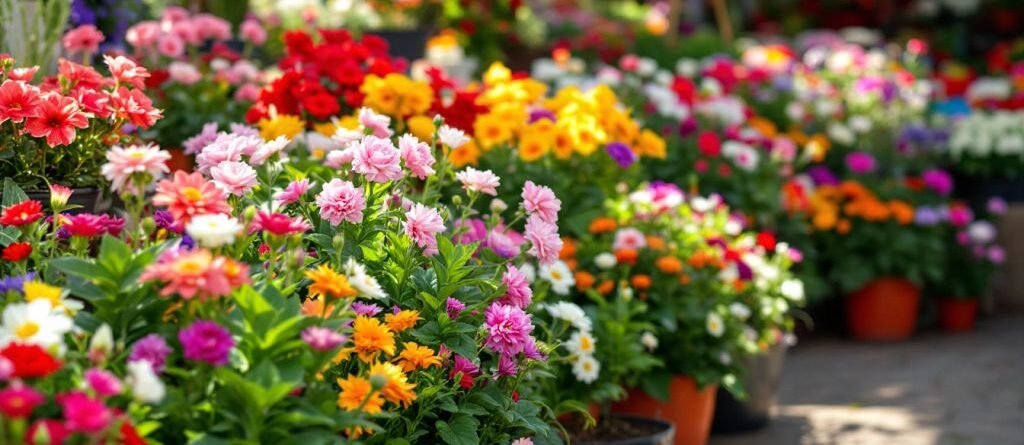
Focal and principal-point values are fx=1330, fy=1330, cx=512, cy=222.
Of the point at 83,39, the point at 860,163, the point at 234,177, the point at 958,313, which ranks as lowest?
the point at 234,177

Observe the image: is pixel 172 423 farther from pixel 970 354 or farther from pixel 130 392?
pixel 970 354

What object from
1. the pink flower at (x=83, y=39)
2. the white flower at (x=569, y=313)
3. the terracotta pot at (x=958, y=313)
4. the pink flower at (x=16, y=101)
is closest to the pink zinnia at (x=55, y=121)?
the pink flower at (x=16, y=101)

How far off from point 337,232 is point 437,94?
1344 mm

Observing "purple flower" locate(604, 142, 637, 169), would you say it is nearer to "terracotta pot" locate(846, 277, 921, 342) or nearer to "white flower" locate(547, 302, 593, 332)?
"white flower" locate(547, 302, 593, 332)

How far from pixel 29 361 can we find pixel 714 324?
2.56 m

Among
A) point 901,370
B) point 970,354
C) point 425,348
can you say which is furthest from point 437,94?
point 970,354

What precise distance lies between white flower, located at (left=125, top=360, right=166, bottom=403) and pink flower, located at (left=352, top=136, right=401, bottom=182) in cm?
73

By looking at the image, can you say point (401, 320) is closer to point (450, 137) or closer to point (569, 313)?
point (450, 137)

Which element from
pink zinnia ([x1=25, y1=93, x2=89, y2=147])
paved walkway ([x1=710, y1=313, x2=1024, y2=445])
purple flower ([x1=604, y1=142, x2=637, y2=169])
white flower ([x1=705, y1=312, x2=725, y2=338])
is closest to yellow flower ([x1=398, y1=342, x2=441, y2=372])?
pink zinnia ([x1=25, y1=93, x2=89, y2=147])

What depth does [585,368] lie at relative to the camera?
3283 mm

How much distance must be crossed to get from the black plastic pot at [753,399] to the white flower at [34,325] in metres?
3.01

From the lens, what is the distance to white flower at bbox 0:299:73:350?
5.44 ft

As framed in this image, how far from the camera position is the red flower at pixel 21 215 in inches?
79.5

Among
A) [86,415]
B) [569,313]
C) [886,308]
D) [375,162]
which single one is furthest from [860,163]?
[86,415]
